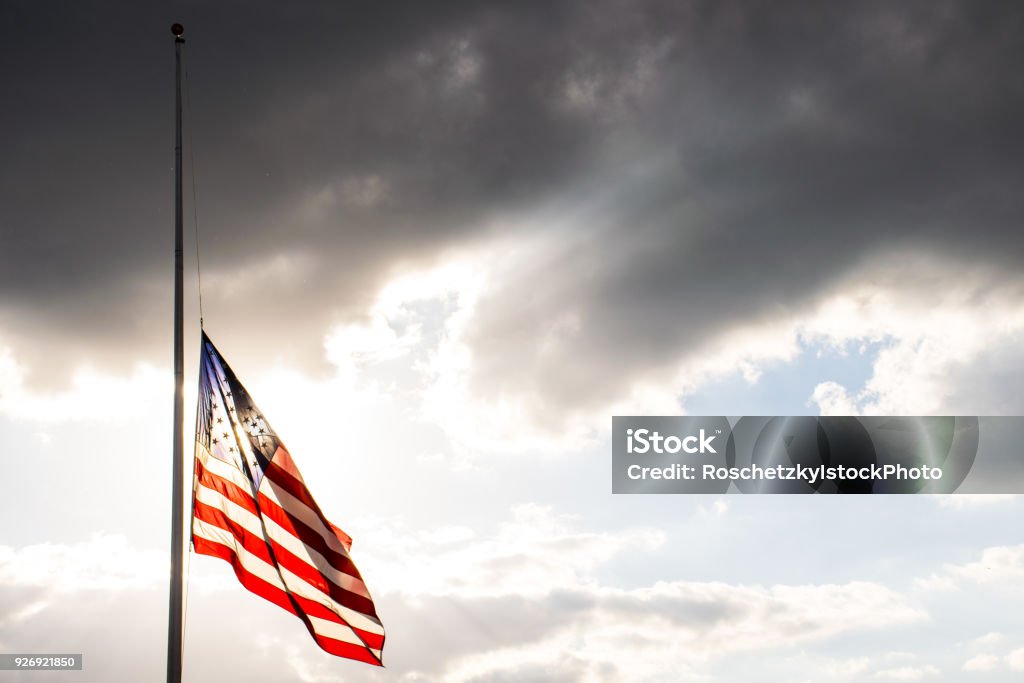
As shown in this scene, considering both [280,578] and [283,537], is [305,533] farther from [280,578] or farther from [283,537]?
[280,578]

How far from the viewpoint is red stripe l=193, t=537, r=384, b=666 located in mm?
23438

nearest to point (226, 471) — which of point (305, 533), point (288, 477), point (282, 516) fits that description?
point (288, 477)

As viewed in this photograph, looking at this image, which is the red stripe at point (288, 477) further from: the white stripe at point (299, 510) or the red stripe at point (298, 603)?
the red stripe at point (298, 603)

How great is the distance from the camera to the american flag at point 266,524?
23688 mm

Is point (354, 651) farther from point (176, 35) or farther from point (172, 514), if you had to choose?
point (176, 35)

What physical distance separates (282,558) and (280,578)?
0.45m

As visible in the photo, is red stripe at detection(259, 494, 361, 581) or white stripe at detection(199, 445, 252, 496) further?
red stripe at detection(259, 494, 361, 581)

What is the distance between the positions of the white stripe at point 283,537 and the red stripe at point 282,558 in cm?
7

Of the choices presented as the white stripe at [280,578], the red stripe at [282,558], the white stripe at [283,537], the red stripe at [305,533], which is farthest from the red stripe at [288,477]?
the white stripe at [280,578]

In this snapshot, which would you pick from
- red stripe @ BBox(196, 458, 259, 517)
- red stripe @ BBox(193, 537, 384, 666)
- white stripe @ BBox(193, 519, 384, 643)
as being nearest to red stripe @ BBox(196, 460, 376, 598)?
red stripe @ BBox(196, 458, 259, 517)

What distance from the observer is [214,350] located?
2448 cm

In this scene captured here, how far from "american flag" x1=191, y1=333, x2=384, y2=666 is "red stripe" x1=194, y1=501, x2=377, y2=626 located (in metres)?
0.02

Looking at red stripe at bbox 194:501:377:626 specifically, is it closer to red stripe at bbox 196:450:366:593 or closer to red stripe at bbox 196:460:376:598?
red stripe at bbox 196:460:376:598

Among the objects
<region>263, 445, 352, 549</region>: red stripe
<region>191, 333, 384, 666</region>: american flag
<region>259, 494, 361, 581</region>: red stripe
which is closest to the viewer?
<region>191, 333, 384, 666</region>: american flag
